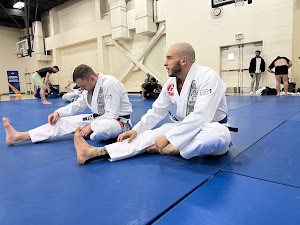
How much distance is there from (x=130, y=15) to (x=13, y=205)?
1390 cm

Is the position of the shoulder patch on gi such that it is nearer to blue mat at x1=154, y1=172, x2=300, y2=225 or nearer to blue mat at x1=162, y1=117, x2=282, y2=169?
blue mat at x1=162, y1=117, x2=282, y2=169

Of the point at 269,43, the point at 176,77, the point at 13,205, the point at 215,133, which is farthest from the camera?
the point at 269,43

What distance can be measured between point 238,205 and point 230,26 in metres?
10.5

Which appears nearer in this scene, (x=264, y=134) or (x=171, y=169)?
(x=171, y=169)

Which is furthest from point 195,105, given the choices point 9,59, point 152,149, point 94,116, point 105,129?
point 9,59

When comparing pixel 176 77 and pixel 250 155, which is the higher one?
pixel 176 77

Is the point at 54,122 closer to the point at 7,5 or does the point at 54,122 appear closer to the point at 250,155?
the point at 250,155

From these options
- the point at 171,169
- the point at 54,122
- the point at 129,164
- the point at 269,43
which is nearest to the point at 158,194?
the point at 171,169

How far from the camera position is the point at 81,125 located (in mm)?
3016

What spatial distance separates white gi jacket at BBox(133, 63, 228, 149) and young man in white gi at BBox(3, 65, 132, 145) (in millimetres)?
589

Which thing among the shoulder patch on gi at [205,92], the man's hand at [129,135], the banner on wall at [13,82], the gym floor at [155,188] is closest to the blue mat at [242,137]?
the gym floor at [155,188]

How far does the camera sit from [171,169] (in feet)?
6.02

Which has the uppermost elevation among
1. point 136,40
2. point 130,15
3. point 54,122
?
point 130,15

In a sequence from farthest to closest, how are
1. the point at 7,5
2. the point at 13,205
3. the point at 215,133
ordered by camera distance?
the point at 7,5
the point at 215,133
the point at 13,205
